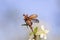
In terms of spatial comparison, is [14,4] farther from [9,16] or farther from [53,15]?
[53,15]

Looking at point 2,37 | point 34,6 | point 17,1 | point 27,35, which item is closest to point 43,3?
point 34,6

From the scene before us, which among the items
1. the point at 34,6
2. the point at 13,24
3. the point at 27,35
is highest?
the point at 34,6

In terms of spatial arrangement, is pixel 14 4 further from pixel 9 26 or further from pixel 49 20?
pixel 49 20

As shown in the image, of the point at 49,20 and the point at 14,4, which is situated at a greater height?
the point at 14,4

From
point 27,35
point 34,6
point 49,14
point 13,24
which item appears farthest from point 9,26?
point 49,14

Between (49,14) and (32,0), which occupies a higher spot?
(32,0)
